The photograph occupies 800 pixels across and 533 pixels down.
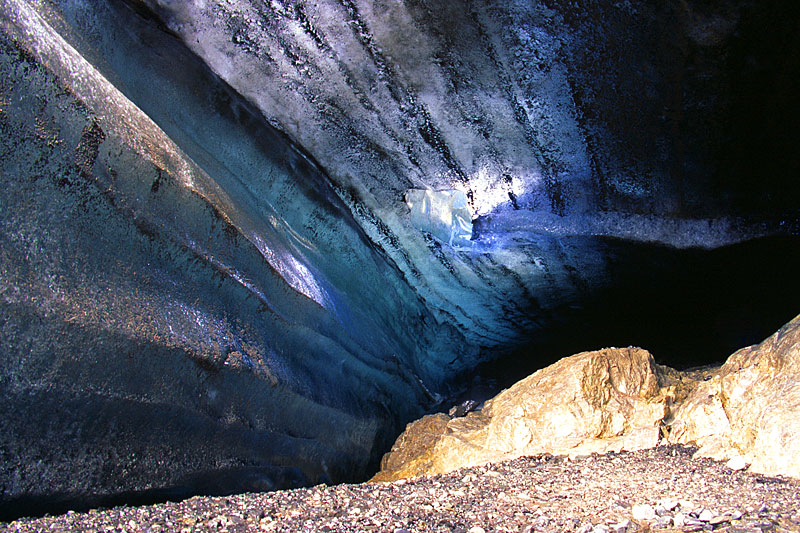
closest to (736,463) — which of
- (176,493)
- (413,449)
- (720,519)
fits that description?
(720,519)

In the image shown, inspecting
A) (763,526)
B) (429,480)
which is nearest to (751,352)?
(763,526)

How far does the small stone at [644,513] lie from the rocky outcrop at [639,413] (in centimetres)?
65

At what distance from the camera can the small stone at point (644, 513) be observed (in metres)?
1.48

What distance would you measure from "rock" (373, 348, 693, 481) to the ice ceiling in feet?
2.85

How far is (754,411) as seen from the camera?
2.06 m

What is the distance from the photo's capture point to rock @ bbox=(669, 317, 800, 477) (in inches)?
71.7

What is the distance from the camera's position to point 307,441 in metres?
2.73

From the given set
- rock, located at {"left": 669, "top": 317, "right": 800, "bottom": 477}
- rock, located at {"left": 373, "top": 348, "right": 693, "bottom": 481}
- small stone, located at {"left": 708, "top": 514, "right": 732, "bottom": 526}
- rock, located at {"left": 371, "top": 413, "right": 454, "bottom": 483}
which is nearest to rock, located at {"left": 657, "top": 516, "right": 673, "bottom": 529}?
small stone, located at {"left": 708, "top": 514, "right": 732, "bottom": 526}

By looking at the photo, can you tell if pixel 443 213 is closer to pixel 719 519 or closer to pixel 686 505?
pixel 686 505

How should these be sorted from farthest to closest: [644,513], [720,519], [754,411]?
[754,411] < [644,513] < [720,519]

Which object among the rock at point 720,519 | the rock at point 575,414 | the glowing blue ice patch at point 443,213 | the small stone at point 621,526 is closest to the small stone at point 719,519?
the rock at point 720,519

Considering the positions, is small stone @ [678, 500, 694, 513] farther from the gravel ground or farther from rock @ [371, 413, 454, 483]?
rock @ [371, 413, 454, 483]

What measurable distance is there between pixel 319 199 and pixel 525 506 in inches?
96.4

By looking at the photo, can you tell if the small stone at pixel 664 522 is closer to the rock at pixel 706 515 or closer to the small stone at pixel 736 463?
the rock at pixel 706 515
